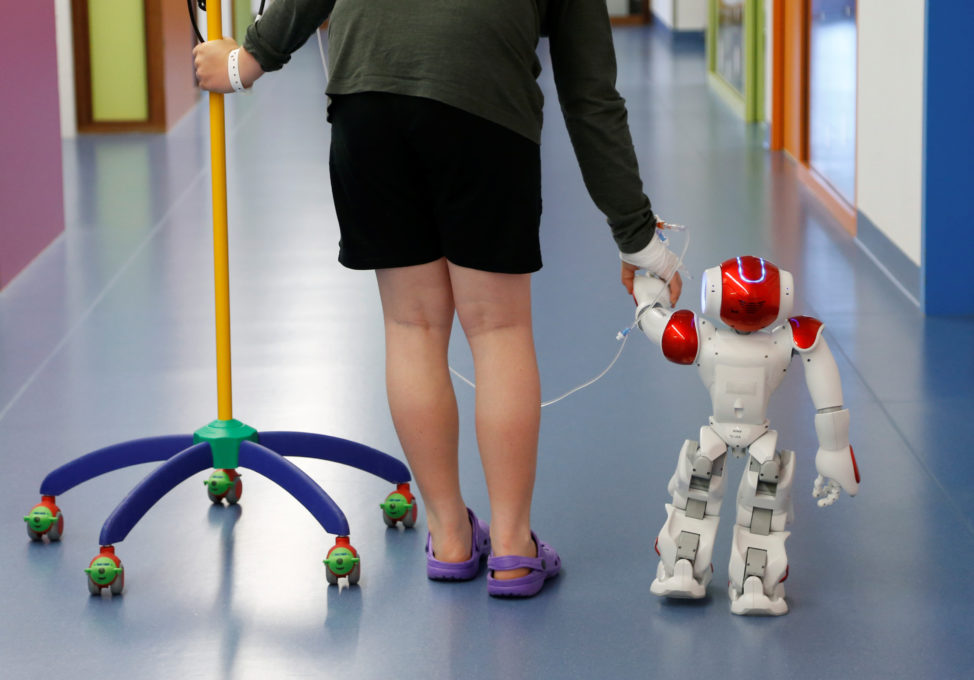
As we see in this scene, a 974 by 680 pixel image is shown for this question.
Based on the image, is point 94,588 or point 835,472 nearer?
point 835,472

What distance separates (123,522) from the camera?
2219 millimetres

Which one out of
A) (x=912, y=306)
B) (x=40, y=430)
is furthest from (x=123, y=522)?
(x=912, y=306)

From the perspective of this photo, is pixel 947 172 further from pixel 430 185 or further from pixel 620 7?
pixel 620 7

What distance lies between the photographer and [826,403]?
2010 millimetres

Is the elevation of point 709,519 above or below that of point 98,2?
below

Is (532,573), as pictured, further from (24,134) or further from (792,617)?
(24,134)

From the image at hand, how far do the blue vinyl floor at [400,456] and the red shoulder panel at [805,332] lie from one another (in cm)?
42

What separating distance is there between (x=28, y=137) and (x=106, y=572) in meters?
2.67

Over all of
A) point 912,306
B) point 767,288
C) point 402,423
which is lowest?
point 912,306

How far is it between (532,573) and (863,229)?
2.78 m

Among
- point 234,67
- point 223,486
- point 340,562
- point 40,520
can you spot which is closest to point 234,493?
point 223,486

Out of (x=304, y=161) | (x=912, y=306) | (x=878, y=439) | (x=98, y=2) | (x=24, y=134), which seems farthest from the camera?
(x=98, y=2)

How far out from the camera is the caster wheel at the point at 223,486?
256 centimetres

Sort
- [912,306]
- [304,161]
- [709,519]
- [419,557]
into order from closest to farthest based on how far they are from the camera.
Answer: [709,519] < [419,557] < [912,306] < [304,161]
